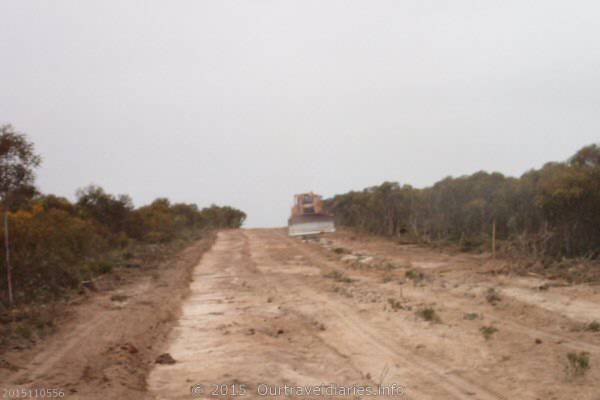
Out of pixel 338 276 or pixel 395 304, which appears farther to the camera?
pixel 338 276

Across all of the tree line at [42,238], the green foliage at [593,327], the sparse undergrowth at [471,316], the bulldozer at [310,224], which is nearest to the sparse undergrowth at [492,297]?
the sparse undergrowth at [471,316]

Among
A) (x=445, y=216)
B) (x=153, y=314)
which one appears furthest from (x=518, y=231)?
(x=153, y=314)

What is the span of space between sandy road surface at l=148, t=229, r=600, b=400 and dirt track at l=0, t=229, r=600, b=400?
1.1 inches

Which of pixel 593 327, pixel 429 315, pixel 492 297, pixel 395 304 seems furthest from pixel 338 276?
pixel 593 327

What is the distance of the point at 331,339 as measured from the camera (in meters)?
9.26

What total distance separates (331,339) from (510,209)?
15916 millimetres

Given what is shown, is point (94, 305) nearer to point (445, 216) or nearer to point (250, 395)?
point (250, 395)

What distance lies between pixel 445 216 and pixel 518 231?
19.7 ft

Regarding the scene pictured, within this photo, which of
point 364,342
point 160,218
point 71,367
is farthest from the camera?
point 160,218

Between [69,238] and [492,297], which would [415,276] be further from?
[69,238]

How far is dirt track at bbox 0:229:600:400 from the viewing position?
22.2 ft

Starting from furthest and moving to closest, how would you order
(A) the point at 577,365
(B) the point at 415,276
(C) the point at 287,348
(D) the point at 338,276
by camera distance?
(D) the point at 338,276 → (B) the point at 415,276 → (C) the point at 287,348 → (A) the point at 577,365

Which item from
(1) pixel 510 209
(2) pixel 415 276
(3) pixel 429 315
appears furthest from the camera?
(1) pixel 510 209

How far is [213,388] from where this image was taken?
645 centimetres
